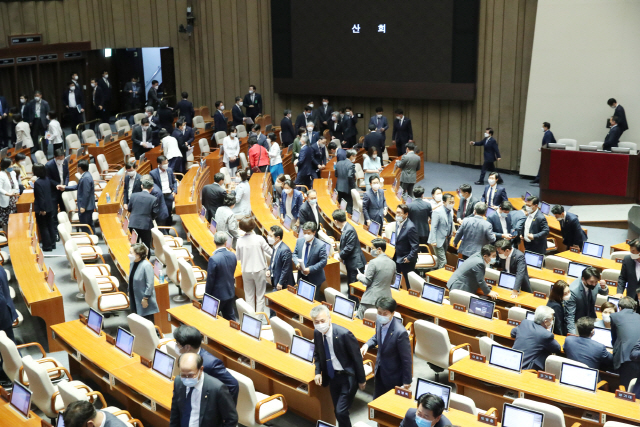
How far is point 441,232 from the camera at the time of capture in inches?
416

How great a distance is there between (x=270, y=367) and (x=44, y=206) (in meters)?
6.53

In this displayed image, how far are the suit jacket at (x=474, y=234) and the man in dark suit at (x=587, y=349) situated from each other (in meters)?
3.19

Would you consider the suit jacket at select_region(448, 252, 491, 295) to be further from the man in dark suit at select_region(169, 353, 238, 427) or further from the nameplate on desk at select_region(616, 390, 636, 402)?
the man in dark suit at select_region(169, 353, 238, 427)

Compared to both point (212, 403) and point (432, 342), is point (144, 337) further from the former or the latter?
point (432, 342)

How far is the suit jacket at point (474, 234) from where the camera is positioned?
32.1ft

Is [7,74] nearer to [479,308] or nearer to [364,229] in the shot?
[364,229]

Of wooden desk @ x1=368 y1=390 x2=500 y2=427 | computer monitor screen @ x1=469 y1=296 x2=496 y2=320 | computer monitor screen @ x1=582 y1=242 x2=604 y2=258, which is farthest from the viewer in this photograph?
computer monitor screen @ x1=582 y1=242 x2=604 y2=258

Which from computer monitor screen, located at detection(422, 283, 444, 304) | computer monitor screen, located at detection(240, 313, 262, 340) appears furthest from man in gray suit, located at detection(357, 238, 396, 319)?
computer monitor screen, located at detection(240, 313, 262, 340)

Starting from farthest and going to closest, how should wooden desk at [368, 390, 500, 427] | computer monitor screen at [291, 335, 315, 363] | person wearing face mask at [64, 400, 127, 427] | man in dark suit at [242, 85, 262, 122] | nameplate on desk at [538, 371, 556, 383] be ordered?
man in dark suit at [242, 85, 262, 122]
computer monitor screen at [291, 335, 315, 363]
nameplate on desk at [538, 371, 556, 383]
wooden desk at [368, 390, 500, 427]
person wearing face mask at [64, 400, 127, 427]

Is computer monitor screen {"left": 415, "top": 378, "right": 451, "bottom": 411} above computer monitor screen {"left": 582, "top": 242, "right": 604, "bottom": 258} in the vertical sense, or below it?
above

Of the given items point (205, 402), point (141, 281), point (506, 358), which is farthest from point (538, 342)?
point (141, 281)

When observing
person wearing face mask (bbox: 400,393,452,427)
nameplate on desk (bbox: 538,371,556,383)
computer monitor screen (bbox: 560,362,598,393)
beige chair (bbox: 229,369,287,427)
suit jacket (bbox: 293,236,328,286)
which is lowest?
beige chair (bbox: 229,369,287,427)

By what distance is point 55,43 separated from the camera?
2241 centimetres

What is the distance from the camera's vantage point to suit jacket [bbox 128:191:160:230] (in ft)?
34.8
